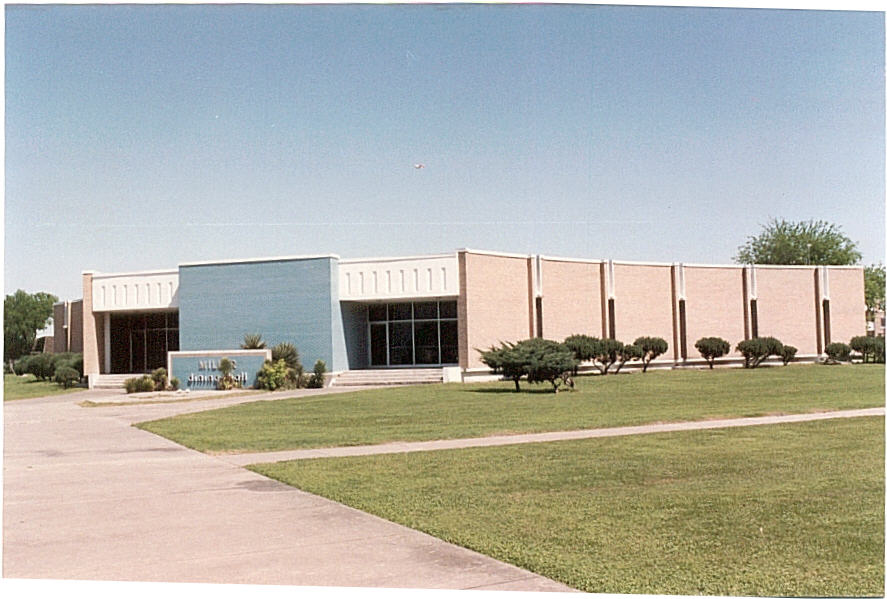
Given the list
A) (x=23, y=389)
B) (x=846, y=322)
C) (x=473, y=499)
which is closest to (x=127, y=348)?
(x=23, y=389)

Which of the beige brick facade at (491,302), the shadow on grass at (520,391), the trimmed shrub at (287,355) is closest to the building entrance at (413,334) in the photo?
the beige brick facade at (491,302)

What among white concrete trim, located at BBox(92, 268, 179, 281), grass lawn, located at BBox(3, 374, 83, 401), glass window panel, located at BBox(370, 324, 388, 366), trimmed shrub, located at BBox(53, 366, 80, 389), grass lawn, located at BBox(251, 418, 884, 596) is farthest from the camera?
white concrete trim, located at BBox(92, 268, 179, 281)

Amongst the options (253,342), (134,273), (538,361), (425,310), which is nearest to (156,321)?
(134,273)

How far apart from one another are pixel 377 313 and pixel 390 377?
486cm

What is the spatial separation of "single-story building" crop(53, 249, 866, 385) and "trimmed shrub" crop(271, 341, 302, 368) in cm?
68

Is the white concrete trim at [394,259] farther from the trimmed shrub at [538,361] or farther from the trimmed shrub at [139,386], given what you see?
the trimmed shrub at [538,361]

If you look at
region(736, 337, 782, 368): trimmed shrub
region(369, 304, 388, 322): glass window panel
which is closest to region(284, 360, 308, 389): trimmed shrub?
region(369, 304, 388, 322): glass window panel

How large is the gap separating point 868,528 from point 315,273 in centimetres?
3168

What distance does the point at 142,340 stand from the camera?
4562 cm

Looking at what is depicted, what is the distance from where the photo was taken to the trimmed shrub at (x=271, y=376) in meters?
35.8

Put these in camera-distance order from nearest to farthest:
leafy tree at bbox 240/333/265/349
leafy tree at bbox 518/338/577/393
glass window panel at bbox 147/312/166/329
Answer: leafy tree at bbox 518/338/577/393 → leafy tree at bbox 240/333/265/349 → glass window panel at bbox 147/312/166/329

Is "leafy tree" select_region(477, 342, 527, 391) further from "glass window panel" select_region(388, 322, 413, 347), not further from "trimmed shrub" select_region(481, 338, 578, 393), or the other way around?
"glass window panel" select_region(388, 322, 413, 347)

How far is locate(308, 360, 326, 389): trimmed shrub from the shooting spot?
36.7 metres

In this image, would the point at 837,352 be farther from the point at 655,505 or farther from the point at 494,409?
the point at 655,505
